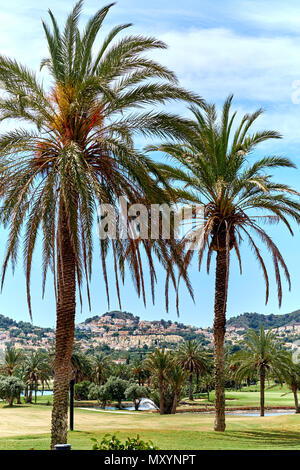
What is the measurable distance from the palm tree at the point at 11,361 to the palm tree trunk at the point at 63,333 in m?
58.2

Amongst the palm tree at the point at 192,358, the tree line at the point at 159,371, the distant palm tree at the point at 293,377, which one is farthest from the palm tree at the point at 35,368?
the distant palm tree at the point at 293,377

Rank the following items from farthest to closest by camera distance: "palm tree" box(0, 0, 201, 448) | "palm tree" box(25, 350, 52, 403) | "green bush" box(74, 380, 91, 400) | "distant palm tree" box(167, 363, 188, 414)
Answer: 1. "green bush" box(74, 380, 91, 400)
2. "palm tree" box(25, 350, 52, 403)
3. "distant palm tree" box(167, 363, 188, 414)
4. "palm tree" box(0, 0, 201, 448)

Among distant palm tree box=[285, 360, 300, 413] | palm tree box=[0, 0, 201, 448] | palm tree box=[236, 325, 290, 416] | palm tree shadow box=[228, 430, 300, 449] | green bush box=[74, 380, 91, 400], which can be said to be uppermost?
palm tree box=[0, 0, 201, 448]

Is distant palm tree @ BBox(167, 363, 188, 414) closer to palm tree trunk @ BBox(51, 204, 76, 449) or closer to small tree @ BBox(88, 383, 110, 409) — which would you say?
small tree @ BBox(88, 383, 110, 409)

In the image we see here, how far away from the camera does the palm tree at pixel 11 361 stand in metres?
70.6

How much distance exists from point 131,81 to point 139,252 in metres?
4.88

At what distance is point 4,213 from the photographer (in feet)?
50.9

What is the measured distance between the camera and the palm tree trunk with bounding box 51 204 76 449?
14273 mm

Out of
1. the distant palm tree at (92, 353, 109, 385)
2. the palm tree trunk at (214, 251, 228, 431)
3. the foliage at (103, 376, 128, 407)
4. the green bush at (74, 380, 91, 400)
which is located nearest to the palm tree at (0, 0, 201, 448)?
the palm tree trunk at (214, 251, 228, 431)

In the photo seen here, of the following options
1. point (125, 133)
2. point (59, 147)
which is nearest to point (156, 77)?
point (125, 133)

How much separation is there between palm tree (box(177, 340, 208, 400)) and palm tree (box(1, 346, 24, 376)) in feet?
69.4

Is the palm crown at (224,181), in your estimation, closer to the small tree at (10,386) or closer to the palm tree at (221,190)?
the palm tree at (221,190)
